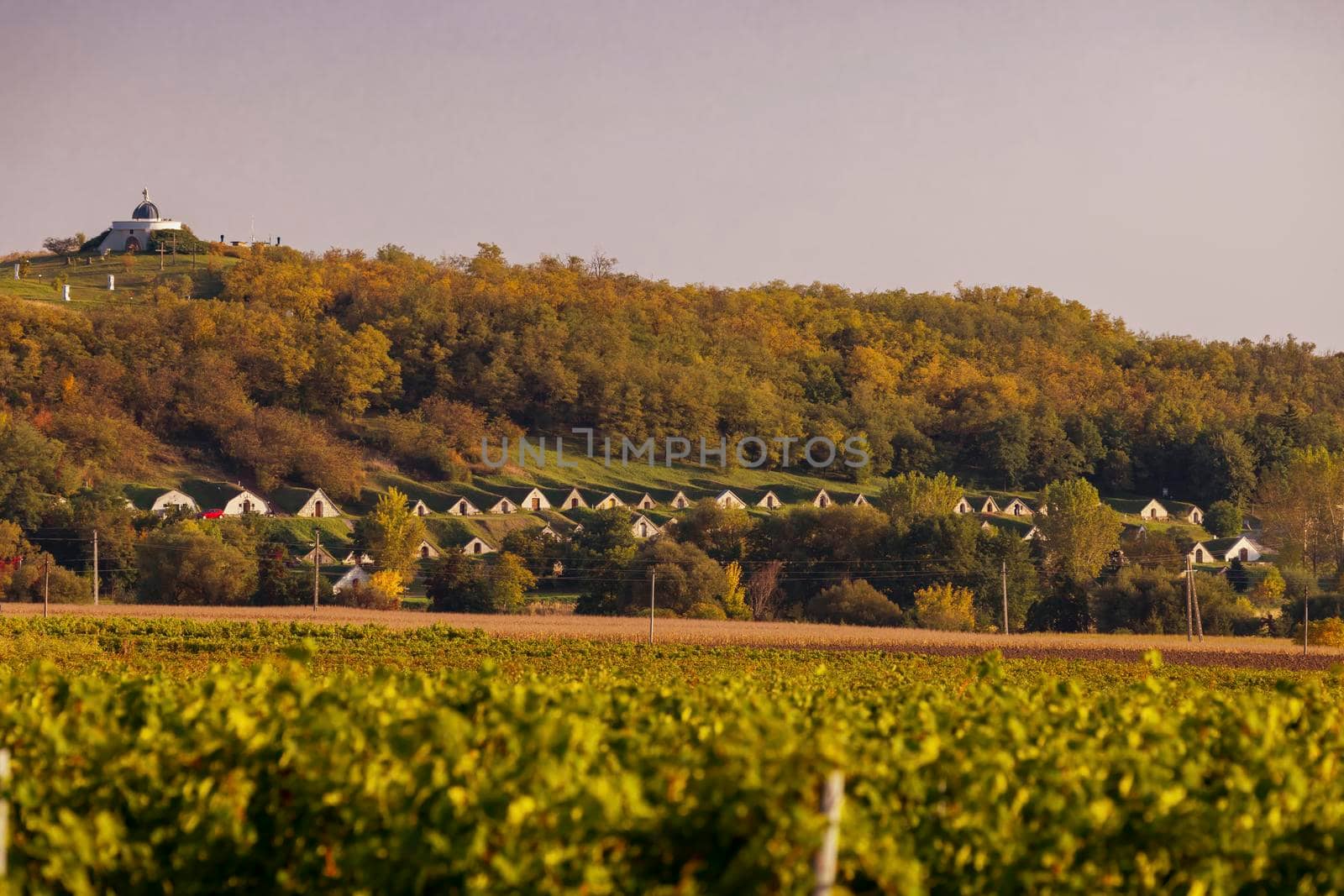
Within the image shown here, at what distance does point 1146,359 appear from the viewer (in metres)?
166

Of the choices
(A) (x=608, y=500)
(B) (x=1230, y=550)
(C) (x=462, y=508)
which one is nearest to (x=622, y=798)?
(C) (x=462, y=508)

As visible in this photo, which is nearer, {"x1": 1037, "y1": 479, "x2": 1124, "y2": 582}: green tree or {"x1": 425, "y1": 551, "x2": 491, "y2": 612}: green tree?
{"x1": 425, "y1": 551, "x2": 491, "y2": 612}: green tree

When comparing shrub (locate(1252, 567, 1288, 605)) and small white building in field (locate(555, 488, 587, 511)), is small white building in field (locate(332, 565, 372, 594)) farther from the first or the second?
shrub (locate(1252, 567, 1288, 605))

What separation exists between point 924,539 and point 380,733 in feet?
243

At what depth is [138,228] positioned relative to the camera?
162 meters

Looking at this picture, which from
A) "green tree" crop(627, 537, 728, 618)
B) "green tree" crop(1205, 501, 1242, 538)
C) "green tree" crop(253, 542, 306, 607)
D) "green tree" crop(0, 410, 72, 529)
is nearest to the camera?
A: "green tree" crop(253, 542, 306, 607)

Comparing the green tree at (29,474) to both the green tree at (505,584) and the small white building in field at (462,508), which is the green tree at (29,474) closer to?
the small white building in field at (462,508)

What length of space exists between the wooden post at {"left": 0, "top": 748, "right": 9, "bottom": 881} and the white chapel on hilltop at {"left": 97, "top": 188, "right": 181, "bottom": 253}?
162817 mm

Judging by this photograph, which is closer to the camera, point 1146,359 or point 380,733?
point 380,733

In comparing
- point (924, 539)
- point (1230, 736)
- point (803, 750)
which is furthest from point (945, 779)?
point (924, 539)

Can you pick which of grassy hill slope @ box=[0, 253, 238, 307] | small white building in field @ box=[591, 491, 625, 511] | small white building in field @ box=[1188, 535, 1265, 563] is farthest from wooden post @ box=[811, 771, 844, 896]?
grassy hill slope @ box=[0, 253, 238, 307]

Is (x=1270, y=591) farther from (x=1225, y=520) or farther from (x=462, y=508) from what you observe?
(x=462, y=508)

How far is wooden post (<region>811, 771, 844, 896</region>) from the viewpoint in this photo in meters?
5.36

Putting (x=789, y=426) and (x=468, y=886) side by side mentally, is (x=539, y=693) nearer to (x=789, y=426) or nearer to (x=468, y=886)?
(x=468, y=886)
